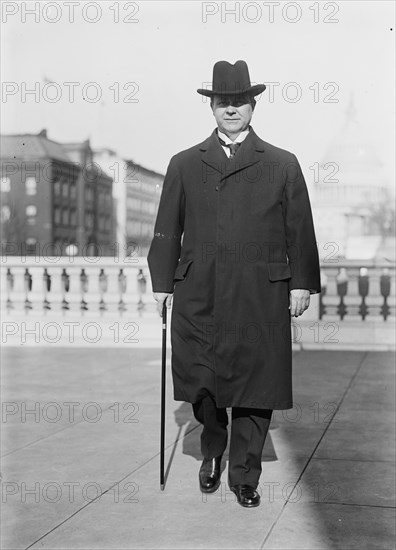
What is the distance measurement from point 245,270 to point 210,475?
1.17m

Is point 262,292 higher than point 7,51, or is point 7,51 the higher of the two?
point 7,51

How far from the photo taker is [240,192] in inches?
192

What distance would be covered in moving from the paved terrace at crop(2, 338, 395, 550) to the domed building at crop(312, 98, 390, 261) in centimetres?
7087

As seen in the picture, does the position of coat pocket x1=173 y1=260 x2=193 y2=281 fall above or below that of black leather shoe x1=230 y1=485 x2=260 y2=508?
above

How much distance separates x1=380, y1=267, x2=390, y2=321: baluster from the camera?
12.8m

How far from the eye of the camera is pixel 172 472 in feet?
18.2

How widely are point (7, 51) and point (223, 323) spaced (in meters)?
8.09

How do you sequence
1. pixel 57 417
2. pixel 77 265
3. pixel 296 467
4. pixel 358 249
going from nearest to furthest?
pixel 296 467
pixel 57 417
pixel 77 265
pixel 358 249

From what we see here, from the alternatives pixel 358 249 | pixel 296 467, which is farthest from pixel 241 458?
pixel 358 249

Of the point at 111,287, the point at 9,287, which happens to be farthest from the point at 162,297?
the point at 9,287

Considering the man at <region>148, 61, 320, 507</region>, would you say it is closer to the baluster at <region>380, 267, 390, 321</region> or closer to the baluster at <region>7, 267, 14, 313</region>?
the baluster at <region>380, 267, 390, 321</region>

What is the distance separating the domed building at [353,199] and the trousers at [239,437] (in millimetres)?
73994

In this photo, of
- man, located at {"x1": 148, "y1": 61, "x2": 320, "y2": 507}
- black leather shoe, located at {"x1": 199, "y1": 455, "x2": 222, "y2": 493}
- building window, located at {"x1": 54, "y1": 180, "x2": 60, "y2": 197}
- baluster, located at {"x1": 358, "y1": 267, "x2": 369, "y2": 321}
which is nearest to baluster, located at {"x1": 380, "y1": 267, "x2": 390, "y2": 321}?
baluster, located at {"x1": 358, "y1": 267, "x2": 369, "y2": 321}

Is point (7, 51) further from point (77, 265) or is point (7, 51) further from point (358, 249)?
point (358, 249)
